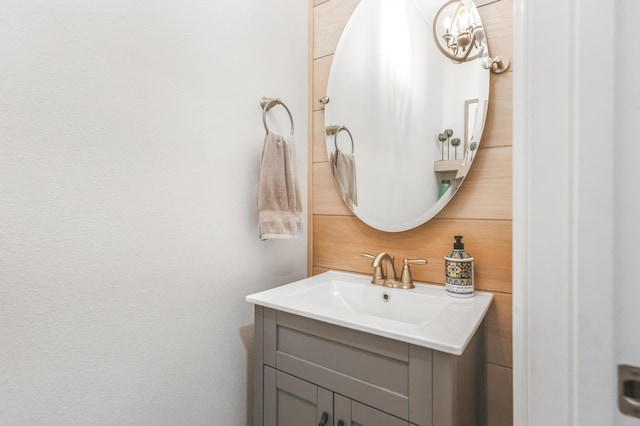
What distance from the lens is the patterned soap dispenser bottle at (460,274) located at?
3.38 feet

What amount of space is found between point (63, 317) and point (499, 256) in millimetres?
1189

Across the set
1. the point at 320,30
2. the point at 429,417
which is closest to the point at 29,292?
the point at 429,417

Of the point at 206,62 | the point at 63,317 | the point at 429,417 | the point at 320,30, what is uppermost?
the point at 320,30

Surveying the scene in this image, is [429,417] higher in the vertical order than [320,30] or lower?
lower

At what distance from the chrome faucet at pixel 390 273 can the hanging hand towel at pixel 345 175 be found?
0.26 m

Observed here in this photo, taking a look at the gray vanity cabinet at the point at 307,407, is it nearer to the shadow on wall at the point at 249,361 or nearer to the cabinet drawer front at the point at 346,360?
the cabinet drawer front at the point at 346,360

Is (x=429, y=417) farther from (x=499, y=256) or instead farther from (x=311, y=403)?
(x=499, y=256)

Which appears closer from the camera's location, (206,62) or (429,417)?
(429,417)

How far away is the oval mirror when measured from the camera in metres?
1.12

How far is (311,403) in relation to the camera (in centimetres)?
92

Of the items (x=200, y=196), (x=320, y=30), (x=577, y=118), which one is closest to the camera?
(x=577, y=118)

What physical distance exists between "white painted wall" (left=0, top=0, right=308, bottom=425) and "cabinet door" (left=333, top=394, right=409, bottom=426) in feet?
1.41

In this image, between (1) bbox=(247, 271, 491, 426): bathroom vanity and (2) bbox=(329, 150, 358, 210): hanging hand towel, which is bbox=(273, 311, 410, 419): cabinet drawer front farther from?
(2) bbox=(329, 150, 358, 210): hanging hand towel

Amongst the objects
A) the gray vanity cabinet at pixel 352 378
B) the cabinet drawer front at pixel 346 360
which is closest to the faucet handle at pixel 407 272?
the gray vanity cabinet at pixel 352 378
